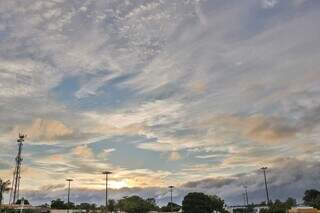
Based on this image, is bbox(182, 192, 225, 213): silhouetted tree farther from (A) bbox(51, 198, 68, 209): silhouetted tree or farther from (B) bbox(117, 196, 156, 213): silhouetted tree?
(A) bbox(51, 198, 68, 209): silhouetted tree

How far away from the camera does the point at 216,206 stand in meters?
160

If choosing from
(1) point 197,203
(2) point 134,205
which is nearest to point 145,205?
(2) point 134,205

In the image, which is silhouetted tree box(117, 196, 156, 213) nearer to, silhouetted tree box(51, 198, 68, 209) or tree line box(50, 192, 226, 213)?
tree line box(50, 192, 226, 213)

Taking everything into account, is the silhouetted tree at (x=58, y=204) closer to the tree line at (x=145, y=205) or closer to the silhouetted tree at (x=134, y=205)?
the tree line at (x=145, y=205)

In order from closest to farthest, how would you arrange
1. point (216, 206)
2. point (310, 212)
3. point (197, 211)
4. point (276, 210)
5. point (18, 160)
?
point (310, 212), point (18, 160), point (276, 210), point (197, 211), point (216, 206)

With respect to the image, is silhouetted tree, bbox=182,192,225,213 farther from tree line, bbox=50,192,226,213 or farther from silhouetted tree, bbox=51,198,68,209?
silhouetted tree, bbox=51,198,68,209

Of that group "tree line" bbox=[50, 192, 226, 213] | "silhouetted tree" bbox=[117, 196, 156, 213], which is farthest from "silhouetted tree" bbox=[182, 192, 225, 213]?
"silhouetted tree" bbox=[117, 196, 156, 213]

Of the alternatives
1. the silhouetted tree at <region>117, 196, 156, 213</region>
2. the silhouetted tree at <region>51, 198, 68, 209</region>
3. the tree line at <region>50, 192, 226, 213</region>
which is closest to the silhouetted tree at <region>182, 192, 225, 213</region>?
the tree line at <region>50, 192, 226, 213</region>

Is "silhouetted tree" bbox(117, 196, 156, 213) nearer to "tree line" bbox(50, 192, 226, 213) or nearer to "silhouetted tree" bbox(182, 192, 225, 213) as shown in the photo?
"tree line" bbox(50, 192, 226, 213)

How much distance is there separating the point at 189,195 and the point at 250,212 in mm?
32185

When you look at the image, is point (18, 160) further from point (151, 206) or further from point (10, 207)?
point (151, 206)

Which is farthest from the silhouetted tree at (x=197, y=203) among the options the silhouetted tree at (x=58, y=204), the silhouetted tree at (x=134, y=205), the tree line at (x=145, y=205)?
the silhouetted tree at (x=58, y=204)

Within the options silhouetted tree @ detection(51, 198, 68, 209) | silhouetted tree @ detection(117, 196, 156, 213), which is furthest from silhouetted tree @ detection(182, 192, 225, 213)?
silhouetted tree @ detection(51, 198, 68, 209)

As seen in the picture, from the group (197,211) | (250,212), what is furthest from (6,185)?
(250,212)
